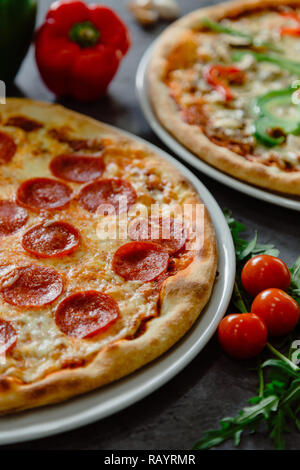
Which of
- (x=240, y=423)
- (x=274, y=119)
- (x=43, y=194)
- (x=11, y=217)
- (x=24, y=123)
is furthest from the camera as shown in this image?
(x=274, y=119)

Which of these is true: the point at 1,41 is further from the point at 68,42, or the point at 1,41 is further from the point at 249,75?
A: the point at 249,75

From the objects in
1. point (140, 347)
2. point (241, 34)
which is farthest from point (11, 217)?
point (241, 34)

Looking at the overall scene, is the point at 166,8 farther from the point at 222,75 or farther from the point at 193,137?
the point at 193,137

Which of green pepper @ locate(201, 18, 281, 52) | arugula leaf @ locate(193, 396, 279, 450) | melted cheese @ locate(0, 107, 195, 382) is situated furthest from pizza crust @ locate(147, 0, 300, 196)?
arugula leaf @ locate(193, 396, 279, 450)

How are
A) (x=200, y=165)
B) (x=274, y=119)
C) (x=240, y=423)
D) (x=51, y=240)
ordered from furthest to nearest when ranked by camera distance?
(x=274, y=119)
(x=200, y=165)
(x=51, y=240)
(x=240, y=423)

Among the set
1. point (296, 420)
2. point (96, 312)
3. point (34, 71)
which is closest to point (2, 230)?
point (96, 312)

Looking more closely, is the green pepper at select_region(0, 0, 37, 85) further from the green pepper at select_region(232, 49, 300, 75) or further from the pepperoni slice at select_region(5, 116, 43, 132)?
the green pepper at select_region(232, 49, 300, 75)
